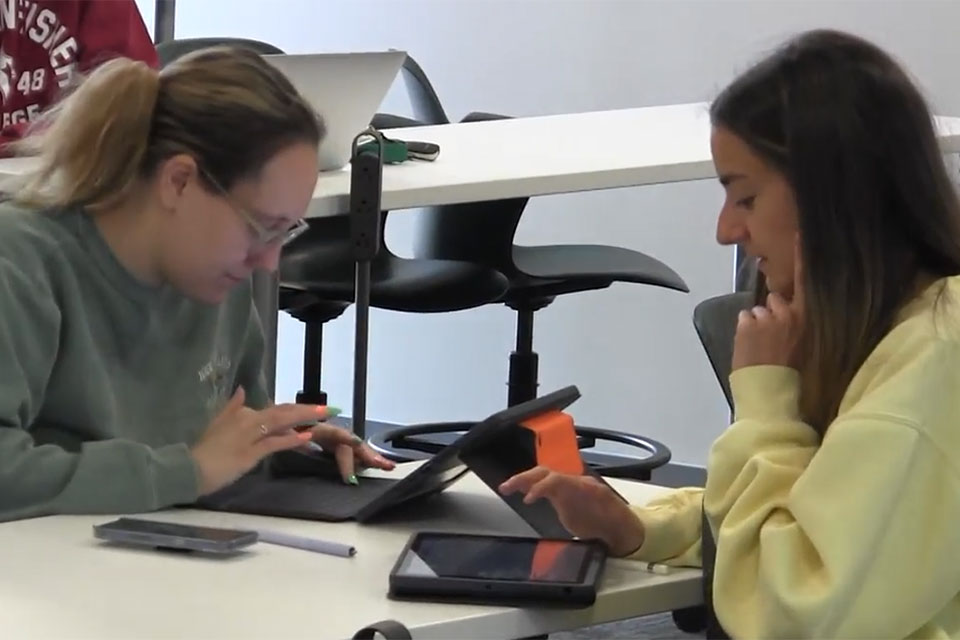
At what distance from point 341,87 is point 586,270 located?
1.02 metres

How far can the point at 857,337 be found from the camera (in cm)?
131

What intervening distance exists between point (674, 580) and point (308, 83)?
101 cm

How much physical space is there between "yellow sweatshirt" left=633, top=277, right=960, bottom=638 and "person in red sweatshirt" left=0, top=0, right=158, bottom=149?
1.57 m

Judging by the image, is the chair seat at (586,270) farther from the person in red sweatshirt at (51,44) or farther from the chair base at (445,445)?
the person in red sweatshirt at (51,44)

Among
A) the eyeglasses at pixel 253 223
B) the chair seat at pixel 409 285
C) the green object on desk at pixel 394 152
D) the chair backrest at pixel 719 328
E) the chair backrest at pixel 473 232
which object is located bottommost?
the chair seat at pixel 409 285

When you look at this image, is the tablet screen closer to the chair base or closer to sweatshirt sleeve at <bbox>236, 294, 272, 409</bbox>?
sweatshirt sleeve at <bbox>236, 294, 272, 409</bbox>

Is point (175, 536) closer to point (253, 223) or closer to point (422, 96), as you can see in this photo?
point (253, 223)

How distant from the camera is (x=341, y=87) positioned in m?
2.14

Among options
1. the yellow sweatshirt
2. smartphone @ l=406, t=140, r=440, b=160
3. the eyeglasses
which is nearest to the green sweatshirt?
the eyeglasses

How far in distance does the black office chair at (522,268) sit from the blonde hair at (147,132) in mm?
1378

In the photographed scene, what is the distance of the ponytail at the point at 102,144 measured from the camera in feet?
5.17

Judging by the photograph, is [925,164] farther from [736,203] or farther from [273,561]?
[273,561]

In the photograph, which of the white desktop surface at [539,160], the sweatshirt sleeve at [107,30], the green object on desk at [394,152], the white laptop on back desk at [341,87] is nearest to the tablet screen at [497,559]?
the white desktop surface at [539,160]

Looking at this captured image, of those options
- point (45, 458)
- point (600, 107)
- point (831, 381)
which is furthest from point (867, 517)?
point (600, 107)
